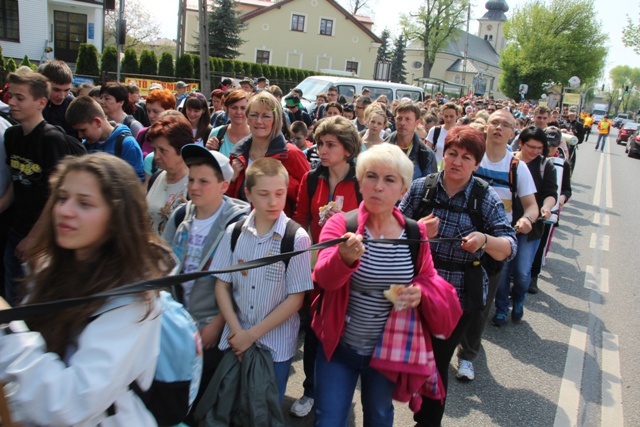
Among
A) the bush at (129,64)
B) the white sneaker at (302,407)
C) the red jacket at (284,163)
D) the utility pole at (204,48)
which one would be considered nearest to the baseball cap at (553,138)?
the red jacket at (284,163)

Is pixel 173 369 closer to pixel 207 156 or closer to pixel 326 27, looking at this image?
pixel 207 156

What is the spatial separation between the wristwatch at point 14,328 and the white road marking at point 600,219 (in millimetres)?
11294

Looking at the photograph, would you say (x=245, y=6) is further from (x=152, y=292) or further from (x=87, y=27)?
(x=152, y=292)

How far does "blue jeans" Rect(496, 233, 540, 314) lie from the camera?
5238 millimetres

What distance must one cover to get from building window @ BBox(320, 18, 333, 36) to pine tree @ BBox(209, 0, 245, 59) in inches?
451

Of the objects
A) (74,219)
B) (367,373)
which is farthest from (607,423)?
(74,219)

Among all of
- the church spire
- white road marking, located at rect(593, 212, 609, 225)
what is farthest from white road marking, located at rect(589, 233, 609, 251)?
the church spire

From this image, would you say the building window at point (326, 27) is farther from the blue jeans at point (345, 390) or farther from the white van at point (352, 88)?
the blue jeans at point (345, 390)

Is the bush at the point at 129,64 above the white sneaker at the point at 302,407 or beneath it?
above

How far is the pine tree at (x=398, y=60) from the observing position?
66.6 m

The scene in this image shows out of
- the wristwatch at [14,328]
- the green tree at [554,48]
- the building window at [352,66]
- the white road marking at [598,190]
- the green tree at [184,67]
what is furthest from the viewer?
the green tree at [554,48]

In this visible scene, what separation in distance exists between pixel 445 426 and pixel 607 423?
124cm

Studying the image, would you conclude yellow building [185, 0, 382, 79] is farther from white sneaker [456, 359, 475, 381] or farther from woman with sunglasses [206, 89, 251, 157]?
white sneaker [456, 359, 475, 381]

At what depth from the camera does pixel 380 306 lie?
2.54 m
